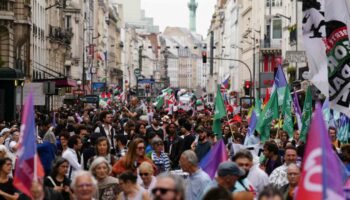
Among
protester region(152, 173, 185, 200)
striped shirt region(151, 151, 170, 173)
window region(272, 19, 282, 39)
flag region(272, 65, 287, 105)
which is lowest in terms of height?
striped shirt region(151, 151, 170, 173)

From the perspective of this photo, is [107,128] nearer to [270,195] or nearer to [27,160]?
[27,160]

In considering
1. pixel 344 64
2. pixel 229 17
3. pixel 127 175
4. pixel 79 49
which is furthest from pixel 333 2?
pixel 229 17

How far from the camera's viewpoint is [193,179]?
12.1 metres

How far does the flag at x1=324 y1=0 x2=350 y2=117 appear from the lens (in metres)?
13.6

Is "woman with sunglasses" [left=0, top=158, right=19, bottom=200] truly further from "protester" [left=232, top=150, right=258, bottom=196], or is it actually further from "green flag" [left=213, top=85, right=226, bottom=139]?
"green flag" [left=213, top=85, right=226, bottom=139]

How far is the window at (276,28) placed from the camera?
95.8m

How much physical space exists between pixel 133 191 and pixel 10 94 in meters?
32.6

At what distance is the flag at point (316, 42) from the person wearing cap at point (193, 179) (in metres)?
2.12

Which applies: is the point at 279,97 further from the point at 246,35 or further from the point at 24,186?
the point at 246,35

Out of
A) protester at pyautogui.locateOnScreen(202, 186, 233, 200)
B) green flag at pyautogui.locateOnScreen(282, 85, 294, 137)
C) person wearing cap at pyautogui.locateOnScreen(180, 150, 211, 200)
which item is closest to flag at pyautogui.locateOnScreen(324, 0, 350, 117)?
person wearing cap at pyautogui.locateOnScreen(180, 150, 211, 200)

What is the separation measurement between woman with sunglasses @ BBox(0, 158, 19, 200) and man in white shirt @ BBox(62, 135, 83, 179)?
2.75 meters

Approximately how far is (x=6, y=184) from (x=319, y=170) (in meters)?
5.11

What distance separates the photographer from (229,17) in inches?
6107

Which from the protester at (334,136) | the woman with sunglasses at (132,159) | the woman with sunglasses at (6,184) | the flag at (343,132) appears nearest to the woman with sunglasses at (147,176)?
the woman with sunglasses at (6,184)
